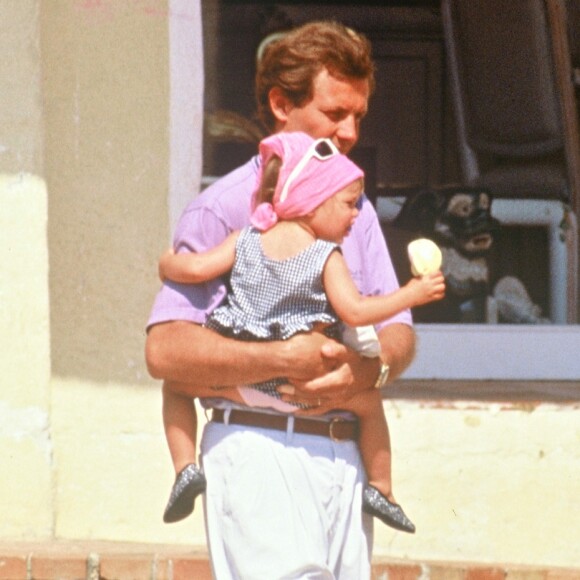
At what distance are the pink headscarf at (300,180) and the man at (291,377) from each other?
0.16 m

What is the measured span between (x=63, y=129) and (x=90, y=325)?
678 millimetres

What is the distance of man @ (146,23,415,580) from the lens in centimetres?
339

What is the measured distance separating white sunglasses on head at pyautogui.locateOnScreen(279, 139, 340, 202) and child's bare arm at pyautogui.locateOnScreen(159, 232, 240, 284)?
0.16 metres

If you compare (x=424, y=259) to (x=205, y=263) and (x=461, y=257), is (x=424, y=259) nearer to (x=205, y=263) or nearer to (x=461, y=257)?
(x=205, y=263)

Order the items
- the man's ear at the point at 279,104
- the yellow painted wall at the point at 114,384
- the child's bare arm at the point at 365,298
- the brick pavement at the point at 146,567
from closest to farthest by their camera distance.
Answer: the child's bare arm at the point at 365,298
the man's ear at the point at 279,104
the brick pavement at the point at 146,567
the yellow painted wall at the point at 114,384

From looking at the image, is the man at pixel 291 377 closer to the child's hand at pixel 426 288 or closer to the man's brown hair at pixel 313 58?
the man's brown hair at pixel 313 58

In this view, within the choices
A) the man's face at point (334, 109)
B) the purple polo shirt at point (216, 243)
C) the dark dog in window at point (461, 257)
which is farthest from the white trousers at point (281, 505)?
the dark dog in window at point (461, 257)

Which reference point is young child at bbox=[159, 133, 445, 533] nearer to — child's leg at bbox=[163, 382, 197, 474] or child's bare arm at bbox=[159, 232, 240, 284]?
child's bare arm at bbox=[159, 232, 240, 284]

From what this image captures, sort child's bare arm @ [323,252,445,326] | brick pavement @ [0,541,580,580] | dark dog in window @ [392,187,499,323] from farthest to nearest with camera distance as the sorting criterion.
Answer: dark dog in window @ [392,187,499,323], brick pavement @ [0,541,580,580], child's bare arm @ [323,252,445,326]

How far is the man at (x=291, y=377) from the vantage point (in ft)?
11.1

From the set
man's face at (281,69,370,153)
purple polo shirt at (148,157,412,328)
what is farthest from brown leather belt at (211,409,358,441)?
man's face at (281,69,370,153)

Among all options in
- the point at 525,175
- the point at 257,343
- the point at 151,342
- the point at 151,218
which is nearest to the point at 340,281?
the point at 257,343

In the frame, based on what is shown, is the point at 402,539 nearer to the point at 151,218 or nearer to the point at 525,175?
the point at 151,218

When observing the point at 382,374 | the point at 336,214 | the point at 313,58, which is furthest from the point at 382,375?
the point at 313,58
